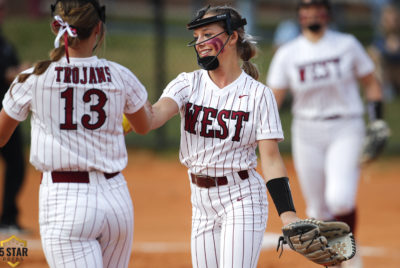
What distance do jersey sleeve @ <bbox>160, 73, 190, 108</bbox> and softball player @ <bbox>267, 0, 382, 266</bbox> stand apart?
8.94 ft

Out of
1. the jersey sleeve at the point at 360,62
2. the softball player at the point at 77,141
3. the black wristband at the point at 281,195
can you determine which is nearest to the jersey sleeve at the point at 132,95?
the softball player at the point at 77,141

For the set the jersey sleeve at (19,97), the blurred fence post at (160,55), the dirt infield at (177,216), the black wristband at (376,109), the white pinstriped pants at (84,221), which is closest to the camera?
the white pinstriped pants at (84,221)

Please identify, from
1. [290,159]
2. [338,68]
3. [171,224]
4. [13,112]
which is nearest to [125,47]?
[290,159]

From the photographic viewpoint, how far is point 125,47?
560 inches

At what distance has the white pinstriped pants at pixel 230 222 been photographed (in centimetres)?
367

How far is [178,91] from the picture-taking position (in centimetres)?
390

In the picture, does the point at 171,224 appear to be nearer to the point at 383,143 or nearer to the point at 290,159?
the point at 383,143

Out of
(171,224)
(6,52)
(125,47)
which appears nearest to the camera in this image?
(6,52)

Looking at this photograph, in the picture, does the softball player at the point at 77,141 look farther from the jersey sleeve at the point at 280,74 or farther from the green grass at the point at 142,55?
the green grass at the point at 142,55

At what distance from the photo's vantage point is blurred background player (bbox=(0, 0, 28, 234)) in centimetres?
786

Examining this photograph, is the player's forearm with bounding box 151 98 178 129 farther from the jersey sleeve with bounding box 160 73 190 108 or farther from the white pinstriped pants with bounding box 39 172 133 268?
the white pinstriped pants with bounding box 39 172 133 268

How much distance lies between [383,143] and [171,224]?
3095 millimetres

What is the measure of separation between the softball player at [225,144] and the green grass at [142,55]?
9.12 meters

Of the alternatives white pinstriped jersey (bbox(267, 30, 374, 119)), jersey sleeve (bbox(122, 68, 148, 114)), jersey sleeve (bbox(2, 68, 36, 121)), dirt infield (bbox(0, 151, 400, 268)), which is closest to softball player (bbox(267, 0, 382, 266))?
white pinstriped jersey (bbox(267, 30, 374, 119))
